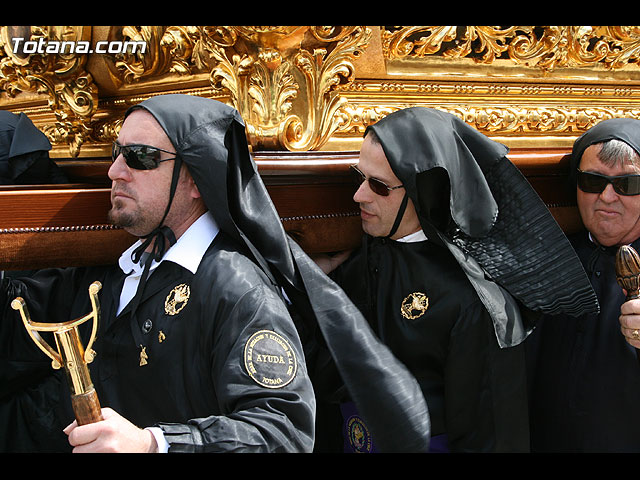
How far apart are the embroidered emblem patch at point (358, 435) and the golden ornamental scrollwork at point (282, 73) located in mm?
1020

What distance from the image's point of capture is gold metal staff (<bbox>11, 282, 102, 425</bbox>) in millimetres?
1345

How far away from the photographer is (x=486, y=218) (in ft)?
7.55

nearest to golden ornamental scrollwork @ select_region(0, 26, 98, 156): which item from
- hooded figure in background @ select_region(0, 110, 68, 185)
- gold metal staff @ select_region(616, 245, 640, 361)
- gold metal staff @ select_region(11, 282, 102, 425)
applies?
hooded figure in background @ select_region(0, 110, 68, 185)

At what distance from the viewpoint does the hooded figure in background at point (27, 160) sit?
2871 mm

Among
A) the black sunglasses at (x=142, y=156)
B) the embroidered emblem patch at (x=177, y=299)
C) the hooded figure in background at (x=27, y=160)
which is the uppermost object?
the hooded figure in background at (x=27, y=160)

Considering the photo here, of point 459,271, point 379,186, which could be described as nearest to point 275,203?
point 379,186

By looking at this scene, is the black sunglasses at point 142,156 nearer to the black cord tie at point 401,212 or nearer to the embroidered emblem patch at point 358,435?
the black cord tie at point 401,212

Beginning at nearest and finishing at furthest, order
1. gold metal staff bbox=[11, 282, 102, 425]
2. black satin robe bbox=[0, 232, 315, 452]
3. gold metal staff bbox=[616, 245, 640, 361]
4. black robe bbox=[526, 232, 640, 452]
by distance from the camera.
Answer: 1. gold metal staff bbox=[11, 282, 102, 425]
2. black satin robe bbox=[0, 232, 315, 452]
3. gold metal staff bbox=[616, 245, 640, 361]
4. black robe bbox=[526, 232, 640, 452]

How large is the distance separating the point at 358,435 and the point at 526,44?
1.93 meters

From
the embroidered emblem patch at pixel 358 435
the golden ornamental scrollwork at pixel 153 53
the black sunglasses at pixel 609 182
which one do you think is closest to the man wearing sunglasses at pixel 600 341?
A: the black sunglasses at pixel 609 182

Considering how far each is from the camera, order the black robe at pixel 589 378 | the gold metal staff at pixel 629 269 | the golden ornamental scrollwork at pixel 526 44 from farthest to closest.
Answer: the golden ornamental scrollwork at pixel 526 44, the black robe at pixel 589 378, the gold metal staff at pixel 629 269

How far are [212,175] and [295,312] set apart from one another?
1.77 feet
